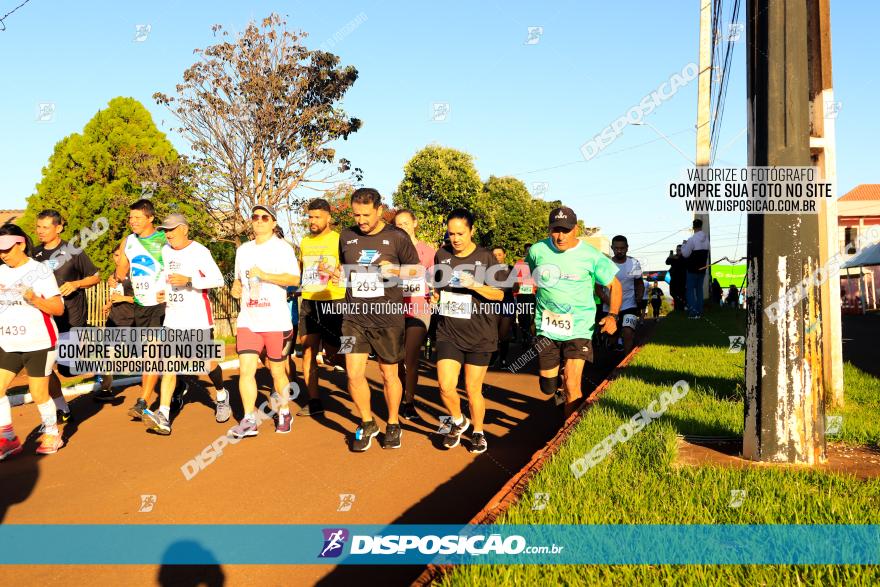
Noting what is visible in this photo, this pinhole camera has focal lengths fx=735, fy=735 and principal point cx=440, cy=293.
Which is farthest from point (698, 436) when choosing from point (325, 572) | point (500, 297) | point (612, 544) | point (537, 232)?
point (537, 232)

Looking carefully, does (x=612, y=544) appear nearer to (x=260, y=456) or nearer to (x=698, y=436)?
(x=698, y=436)

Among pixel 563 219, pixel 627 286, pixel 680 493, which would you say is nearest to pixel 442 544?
pixel 680 493

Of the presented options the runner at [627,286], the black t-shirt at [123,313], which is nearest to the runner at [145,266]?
the black t-shirt at [123,313]

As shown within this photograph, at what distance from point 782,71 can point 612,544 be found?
10.5ft

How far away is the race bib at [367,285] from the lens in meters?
6.62

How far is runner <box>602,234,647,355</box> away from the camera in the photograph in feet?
37.1

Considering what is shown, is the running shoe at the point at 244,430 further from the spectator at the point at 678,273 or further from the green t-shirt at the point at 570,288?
the spectator at the point at 678,273

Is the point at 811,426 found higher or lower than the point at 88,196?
lower

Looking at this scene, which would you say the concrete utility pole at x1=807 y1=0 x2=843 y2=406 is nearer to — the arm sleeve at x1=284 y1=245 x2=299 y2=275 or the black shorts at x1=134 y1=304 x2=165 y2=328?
the arm sleeve at x1=284 y1=245 x2=299 y2=275

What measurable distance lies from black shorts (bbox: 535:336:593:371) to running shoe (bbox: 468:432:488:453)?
0.89m

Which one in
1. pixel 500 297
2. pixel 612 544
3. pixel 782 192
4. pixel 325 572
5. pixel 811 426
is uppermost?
pixel 782 192

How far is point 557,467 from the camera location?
15.4 feet

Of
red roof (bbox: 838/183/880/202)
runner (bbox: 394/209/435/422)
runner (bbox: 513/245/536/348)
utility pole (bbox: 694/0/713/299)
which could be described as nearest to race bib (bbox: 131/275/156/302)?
runner (bbox: 394/209/435/422)

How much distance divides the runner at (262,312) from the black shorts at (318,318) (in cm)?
83
